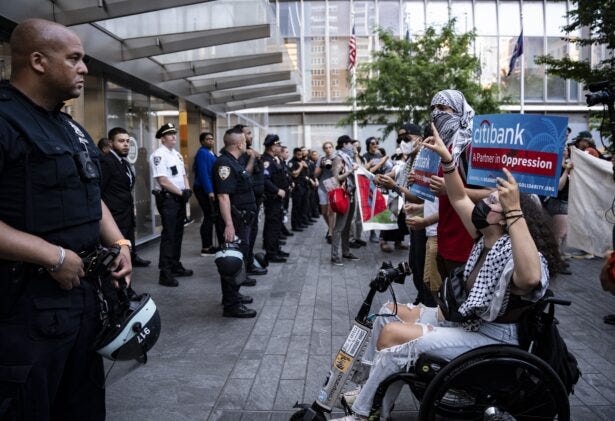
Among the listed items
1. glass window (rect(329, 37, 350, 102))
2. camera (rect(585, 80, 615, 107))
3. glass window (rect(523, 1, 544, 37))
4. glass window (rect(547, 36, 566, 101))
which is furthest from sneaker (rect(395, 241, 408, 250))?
glass window (rect(523, 1, 544, 37))

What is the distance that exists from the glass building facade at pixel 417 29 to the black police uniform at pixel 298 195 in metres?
14.4

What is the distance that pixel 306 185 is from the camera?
1449 centimetres

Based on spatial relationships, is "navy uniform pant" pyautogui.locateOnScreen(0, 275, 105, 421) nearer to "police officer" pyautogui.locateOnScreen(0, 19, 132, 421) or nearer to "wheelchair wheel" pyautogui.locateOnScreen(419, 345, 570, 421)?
"police officer" pyautogui.locateOnScreen(0, 19, 132, 421)

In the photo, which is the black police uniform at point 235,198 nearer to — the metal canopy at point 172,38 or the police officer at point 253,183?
the police officer at point 253,183

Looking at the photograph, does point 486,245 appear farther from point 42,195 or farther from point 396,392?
point 42,195

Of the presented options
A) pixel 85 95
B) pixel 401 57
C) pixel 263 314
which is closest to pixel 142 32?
pixel 85 95

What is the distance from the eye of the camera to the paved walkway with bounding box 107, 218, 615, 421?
3773mm

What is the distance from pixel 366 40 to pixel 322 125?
4834 mm

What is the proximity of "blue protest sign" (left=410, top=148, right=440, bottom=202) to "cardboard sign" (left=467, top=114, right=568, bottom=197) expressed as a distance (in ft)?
2.67

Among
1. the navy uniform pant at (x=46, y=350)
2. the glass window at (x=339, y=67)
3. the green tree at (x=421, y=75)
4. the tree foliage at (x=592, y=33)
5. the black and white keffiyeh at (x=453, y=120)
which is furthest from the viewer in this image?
the glass window at (x=339, y=67)

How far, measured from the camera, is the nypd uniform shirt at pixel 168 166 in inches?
299

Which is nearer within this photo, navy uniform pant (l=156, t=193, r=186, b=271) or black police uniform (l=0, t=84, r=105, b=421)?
black police uniform (l=0, t=84, r=105, b=421)

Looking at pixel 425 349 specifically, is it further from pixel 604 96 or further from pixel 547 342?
pixel 604 96

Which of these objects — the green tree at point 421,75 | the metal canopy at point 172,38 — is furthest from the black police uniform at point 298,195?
the green tree at point 421,75
